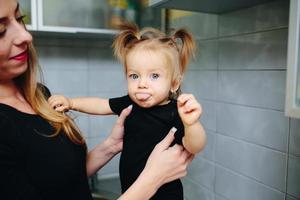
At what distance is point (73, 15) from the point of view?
1409 millimetres

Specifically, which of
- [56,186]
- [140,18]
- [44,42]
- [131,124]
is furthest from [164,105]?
[44,42]

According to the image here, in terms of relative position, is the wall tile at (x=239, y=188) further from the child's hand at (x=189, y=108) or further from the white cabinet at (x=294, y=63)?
the child's hand at (x=189, y=108)

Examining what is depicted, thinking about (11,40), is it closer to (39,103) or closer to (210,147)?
(39,103)

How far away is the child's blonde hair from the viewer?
785 mm

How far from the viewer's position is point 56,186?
726 millimetres

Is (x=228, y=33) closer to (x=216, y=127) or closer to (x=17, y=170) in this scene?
(x=216, y=127)

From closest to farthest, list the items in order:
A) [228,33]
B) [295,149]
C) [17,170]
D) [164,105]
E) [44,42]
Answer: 1. [17,170]
2. [164,105]
3. [295,149]
4. [228,33]
5. [44,42]

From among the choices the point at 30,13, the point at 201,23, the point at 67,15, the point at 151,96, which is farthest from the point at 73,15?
the point at 151,96

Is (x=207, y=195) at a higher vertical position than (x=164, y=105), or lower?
lower

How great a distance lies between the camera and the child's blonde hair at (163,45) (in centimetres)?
78

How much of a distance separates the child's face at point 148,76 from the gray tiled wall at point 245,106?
45 centimetres

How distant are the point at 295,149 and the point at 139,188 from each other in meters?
0.56

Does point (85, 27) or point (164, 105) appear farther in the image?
point (85, 27)

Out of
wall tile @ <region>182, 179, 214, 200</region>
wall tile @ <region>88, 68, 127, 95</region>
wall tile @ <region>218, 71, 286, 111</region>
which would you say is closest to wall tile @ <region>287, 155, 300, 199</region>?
wall tile @ <region>218, 71, 286, 111</region>
